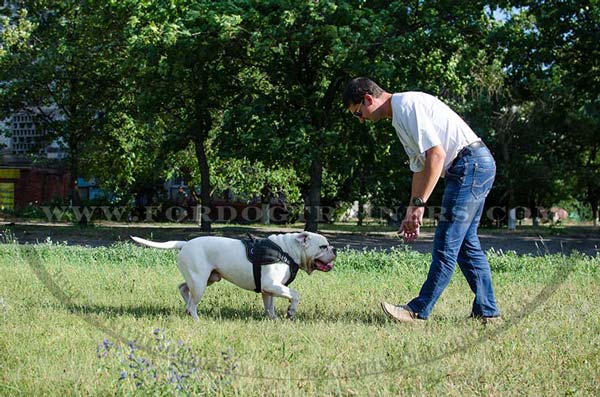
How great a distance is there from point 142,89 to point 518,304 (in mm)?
16028

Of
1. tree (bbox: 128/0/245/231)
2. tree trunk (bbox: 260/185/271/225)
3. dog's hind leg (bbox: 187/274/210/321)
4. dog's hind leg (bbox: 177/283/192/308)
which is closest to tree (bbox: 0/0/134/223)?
tree (bbox: 128/0/245/231)

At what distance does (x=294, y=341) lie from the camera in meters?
5.34

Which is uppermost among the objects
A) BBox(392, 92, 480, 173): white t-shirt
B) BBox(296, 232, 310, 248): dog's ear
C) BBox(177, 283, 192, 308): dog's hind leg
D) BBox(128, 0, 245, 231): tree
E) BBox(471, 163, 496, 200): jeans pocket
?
BBox(128, 0, 245, 231): tree

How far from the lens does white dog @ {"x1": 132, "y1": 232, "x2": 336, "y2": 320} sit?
634 cm

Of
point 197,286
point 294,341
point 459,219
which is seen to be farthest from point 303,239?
point 459,219

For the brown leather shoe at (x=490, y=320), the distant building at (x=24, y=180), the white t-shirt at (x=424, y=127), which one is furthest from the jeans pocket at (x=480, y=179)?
the distant building at (x=24, y=180)

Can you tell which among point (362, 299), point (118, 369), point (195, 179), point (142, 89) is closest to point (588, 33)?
point (142, 89)

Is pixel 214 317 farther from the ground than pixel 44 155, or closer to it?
closer to it

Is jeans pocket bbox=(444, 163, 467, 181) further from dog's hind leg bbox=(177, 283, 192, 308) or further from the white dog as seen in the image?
dog's hind leg bbox=(177, 283, 192, 308)

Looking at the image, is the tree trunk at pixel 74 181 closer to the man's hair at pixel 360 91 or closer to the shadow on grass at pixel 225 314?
the shadow on grass at pixel 225 314

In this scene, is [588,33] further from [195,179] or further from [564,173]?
[195,179]

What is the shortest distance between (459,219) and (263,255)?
1.83 m

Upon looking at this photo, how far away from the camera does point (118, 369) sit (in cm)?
429

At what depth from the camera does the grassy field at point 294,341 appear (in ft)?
13.2
